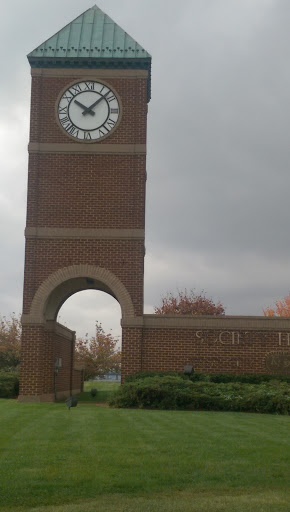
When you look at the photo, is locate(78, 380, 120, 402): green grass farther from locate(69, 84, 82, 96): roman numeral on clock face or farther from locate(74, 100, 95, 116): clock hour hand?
locate(69, 84, 82, 96): roman numeral on clock face

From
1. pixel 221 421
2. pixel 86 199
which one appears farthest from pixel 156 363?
pixel 221 421

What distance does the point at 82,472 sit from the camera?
29.2 feet

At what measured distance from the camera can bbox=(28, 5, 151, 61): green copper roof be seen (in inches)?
1001

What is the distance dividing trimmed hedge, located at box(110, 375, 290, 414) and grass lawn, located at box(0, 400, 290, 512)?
391 centimetres

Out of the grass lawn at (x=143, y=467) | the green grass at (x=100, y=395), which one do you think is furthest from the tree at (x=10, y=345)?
the grass lawn at (x=143, y=467)

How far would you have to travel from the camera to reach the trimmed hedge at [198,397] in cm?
1817

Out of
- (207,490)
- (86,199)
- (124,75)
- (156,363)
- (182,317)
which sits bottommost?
(207,490)

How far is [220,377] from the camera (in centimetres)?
2283

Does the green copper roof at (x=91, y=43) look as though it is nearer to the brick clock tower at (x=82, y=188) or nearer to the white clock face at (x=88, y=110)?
the brick clock tower at (x=82, y=188)

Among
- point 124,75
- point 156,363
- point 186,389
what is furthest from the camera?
point 124,75

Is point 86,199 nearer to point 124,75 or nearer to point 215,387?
point 124,75

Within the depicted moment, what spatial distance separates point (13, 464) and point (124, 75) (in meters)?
18.7

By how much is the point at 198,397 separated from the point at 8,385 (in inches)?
378

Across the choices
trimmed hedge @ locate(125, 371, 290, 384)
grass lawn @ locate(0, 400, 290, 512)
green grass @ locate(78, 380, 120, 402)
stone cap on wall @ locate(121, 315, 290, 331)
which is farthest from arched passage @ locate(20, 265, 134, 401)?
grass lawn @ locate(0, 400, 290, 512)
